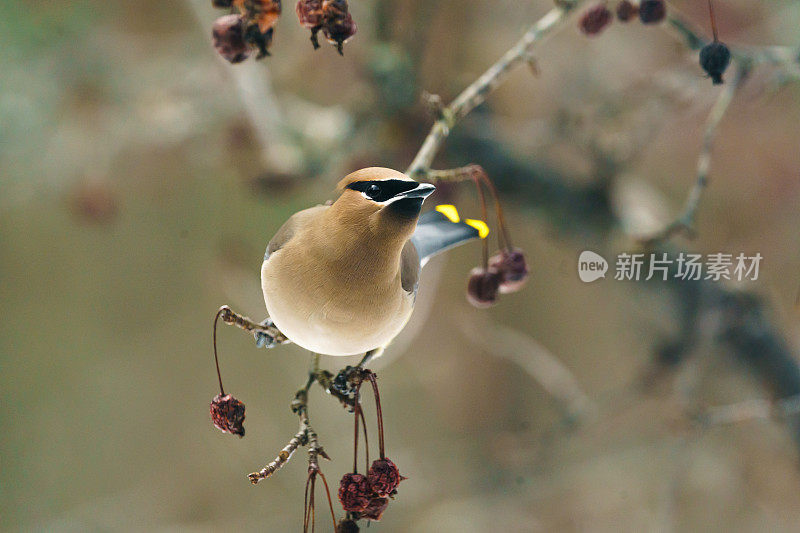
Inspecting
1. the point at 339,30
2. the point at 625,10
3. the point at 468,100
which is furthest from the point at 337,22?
the point at 625,10

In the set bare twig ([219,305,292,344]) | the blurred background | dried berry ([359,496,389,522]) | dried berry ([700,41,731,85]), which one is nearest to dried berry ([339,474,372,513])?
dried berry ([359,496,389,522])

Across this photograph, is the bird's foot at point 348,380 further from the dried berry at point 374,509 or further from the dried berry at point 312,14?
the dried berry at point 312,14

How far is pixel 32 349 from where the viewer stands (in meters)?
1.92

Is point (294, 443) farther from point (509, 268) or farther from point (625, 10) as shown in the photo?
point (625, 10)

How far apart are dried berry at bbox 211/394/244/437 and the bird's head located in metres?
0.15

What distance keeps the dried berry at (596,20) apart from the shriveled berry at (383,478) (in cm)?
46

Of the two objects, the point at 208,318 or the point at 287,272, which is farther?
the point at 208,318

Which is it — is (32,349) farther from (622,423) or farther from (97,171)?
(622,423)

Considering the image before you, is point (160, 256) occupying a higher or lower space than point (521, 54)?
higher

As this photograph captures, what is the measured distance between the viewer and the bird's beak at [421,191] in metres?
0.41

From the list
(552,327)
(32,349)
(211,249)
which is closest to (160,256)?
(211,249)

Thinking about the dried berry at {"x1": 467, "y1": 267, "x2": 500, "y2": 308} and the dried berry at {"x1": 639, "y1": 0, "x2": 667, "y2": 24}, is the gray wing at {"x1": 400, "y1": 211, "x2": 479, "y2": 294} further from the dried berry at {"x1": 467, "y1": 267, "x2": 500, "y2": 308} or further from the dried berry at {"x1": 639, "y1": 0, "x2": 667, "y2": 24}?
the dried berry at {"x1": 639, "y1": 0, "x2": 667, "y2": 24}

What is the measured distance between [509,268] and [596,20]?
263mm

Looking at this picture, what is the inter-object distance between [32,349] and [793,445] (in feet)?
5.78
